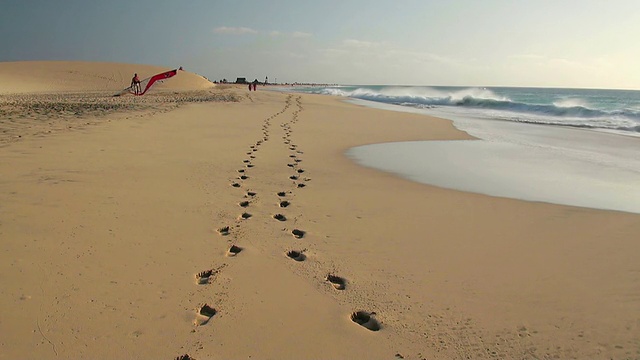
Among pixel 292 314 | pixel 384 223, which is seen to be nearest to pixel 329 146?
pixel 384 223

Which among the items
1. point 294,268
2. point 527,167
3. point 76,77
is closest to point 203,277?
point 294,268

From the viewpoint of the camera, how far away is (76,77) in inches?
1277

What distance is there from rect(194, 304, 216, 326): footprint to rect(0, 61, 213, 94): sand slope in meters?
30.0

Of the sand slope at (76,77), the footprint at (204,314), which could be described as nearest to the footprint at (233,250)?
the footprint at (204,314)

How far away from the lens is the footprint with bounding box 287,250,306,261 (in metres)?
3.29

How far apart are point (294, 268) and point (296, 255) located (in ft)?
0.83

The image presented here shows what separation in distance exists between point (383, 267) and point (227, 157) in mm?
4444

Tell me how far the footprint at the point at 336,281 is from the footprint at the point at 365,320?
0.33m

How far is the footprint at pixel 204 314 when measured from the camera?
238cm

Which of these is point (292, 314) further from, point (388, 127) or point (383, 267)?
point (388, 127)

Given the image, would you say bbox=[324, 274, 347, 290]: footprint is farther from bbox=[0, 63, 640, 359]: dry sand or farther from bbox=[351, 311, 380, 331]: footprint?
bbox=[351, 311, 380, 331]: footprint

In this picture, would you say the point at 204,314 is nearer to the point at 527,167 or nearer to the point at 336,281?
the point at 336,281

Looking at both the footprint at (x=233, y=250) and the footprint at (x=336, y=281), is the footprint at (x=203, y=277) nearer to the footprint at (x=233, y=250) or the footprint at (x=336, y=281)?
the footprint at (x=233, y=250)

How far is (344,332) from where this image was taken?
2.36m
